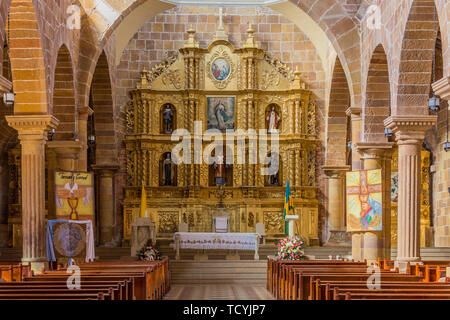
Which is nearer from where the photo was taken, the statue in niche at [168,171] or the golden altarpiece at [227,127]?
the golden altarpiece at [227,127]

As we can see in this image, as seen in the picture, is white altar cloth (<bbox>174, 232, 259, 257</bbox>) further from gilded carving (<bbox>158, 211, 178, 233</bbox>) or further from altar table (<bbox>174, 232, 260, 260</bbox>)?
gilded carving (<bbox>158, 211, 178, 233</bbox>)

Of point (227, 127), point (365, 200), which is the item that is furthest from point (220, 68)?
point (365, 200)

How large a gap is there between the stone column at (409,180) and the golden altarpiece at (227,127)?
9059 mm

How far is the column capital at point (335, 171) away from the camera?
23.3m

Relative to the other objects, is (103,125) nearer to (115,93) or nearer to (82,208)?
(115,93)

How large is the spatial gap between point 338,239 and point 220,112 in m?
6.10

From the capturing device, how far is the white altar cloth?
19.5m

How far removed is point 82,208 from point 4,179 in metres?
9.90

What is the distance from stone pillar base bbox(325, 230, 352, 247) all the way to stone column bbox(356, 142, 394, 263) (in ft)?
20.4

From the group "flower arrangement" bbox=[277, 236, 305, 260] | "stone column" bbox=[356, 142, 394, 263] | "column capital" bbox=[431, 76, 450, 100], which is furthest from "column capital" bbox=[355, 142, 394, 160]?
"column capital" bbox=[431, 76, 450, 100]

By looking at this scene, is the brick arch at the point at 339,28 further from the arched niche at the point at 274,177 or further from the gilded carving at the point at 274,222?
the gilded carving at the point at 274,222

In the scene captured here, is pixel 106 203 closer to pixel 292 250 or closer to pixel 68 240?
pixel 292 250

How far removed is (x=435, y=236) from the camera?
22391mm

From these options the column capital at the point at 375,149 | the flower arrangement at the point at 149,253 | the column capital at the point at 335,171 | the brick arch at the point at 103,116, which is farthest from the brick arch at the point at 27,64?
the column capital at the point at 335,171
